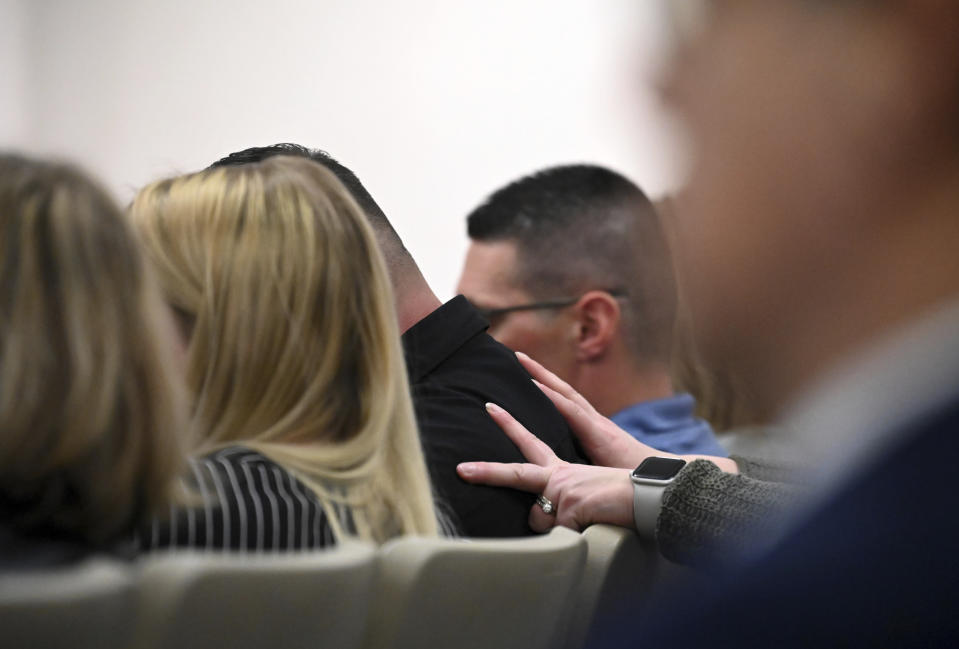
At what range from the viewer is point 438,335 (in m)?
1.52

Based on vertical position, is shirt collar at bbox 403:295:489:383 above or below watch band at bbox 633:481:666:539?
above

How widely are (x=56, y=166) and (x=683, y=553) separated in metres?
0.76

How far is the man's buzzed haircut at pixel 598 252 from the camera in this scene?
256 centimetres

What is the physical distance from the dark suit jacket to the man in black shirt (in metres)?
0.92

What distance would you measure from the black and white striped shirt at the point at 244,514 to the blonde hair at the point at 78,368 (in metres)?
0.06

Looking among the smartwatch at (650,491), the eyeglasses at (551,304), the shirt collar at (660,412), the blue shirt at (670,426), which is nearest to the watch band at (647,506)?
the smartwatch at (650,491)

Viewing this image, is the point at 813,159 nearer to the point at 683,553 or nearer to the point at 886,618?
the point at 886,618

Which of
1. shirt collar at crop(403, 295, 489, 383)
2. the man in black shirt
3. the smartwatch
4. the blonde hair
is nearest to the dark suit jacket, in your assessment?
the blonde hair

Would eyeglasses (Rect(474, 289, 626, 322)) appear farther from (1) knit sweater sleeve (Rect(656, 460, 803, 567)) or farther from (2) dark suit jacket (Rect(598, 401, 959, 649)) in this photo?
(2) dark suit jacket (Rect(598, 401, 959, 649))

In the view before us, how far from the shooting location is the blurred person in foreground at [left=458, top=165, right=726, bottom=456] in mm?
2539

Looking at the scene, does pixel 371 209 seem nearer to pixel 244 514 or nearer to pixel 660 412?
pixel 244 514

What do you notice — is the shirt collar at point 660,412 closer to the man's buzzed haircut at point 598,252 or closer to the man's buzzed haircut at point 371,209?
the man's buzzed haircut at point 598,252

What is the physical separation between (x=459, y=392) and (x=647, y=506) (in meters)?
0.33

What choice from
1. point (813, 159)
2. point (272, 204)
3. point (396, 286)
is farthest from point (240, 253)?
point (813, 159)
